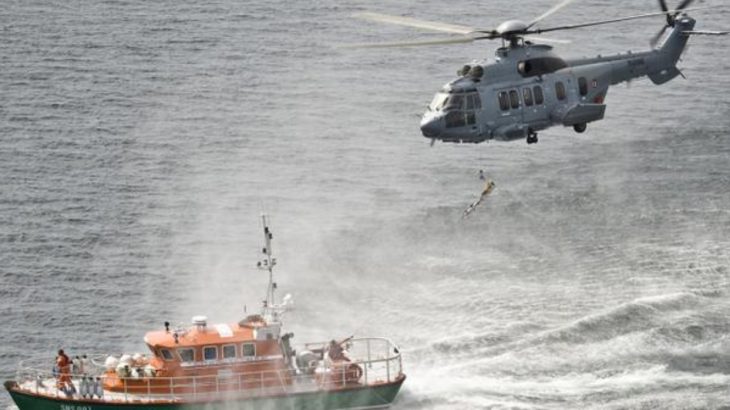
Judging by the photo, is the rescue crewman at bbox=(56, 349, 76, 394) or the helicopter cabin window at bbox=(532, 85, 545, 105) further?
the helicopter cabin window at bbox=(532, 85, 545, 105)

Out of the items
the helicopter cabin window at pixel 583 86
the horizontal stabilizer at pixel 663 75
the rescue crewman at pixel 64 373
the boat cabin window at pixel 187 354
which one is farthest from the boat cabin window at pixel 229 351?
the horizontal stabilizer at pixel 663 75

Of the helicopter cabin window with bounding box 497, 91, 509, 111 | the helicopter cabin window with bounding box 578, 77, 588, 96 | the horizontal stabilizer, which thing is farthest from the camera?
the horizontal stabilizer

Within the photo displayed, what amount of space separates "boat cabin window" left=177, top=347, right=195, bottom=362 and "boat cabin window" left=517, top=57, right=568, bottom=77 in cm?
2369

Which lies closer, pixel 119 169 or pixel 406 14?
pixel 119 169

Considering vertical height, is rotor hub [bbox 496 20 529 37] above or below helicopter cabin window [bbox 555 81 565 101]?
above

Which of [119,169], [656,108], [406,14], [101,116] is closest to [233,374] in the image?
[119,169]

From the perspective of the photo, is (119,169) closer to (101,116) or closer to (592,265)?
(101,116)

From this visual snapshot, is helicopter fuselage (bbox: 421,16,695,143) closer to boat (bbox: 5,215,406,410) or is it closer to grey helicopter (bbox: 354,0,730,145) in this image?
grey helicopter (bbox: 354,0,730,145)

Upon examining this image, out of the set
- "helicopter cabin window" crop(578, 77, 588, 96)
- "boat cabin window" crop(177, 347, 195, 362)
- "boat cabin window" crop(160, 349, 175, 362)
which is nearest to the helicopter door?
"helicopter cabin window" crop(578, 77, 588, 96)

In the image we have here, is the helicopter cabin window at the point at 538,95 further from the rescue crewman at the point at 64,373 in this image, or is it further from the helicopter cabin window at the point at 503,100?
the rescue crewman at the point at 64,373

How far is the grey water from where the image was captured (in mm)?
98625

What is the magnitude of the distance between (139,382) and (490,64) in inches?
1010

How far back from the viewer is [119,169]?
419 feet

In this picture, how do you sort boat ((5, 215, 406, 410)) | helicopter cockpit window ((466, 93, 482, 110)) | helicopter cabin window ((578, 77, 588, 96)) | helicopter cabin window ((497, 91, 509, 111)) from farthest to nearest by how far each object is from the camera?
helicopter cabin window ((578, 77, 588, 96)) < helicopter cabin window ((497, 91, 509, 111)) < helicopter cockpit window ((466, 93, 482, 110)) < boat ((5, 215, 406, 410))
